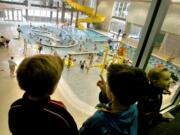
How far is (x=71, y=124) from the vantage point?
3.50 ft

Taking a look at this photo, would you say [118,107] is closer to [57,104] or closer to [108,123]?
[108,123]

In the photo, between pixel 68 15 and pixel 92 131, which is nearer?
pixel 92 131

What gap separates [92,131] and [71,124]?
6.0 inches

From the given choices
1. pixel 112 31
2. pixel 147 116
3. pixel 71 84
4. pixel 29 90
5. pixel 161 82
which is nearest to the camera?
pixel 29 90

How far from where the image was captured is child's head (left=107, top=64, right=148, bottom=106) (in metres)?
1.06

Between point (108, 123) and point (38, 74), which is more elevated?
point (38, 74)

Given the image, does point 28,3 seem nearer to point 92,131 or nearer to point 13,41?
point 13,41

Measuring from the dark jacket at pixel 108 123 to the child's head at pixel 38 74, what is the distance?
384 millimetres

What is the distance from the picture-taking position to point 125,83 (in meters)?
1.05

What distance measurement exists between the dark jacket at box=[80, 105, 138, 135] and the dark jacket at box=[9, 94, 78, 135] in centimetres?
16

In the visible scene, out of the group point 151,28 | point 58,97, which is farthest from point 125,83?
point 58,97

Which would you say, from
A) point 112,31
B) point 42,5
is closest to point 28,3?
point 42,5

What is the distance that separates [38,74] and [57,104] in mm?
260

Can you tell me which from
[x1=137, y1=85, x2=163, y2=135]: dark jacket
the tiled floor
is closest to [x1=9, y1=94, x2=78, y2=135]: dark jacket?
[x1=137, y1=85, x2=163, y2=135]: dark jacket
